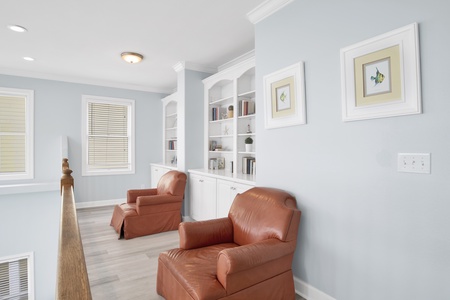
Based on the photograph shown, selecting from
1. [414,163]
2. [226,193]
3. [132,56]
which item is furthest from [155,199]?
[414,163]

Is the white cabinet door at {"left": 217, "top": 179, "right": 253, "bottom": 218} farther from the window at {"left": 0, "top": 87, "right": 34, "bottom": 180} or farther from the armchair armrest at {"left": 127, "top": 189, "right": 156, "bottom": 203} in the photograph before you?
the window at {"left": 0, "top": 87, "right": 34, "bottom": 180}

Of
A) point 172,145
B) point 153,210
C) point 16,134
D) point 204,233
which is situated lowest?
point 153,210

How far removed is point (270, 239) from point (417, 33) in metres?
1.61

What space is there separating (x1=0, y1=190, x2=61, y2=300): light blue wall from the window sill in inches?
3.5

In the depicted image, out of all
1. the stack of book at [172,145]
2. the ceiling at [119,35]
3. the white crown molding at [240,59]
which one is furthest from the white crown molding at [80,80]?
the white crown molding at [240,59]

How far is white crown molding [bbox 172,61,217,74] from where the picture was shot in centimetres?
416

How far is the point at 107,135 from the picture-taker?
18.0 feet

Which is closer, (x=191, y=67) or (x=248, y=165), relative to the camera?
(x=248, y=165)

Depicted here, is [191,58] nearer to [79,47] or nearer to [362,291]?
[79,47]

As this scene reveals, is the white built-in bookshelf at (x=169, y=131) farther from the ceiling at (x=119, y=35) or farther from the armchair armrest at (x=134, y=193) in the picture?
the armchair armrest at (x=134, y=193)

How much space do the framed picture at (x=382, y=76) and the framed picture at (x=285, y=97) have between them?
1.33 ft

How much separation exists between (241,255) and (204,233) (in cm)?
61

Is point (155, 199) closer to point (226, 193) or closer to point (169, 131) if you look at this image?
point (226, 193)


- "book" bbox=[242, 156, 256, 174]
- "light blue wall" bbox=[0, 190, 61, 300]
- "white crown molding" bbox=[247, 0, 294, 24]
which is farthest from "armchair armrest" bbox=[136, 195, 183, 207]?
"white crown molding" bbox=[247, 0, 294, 24]
